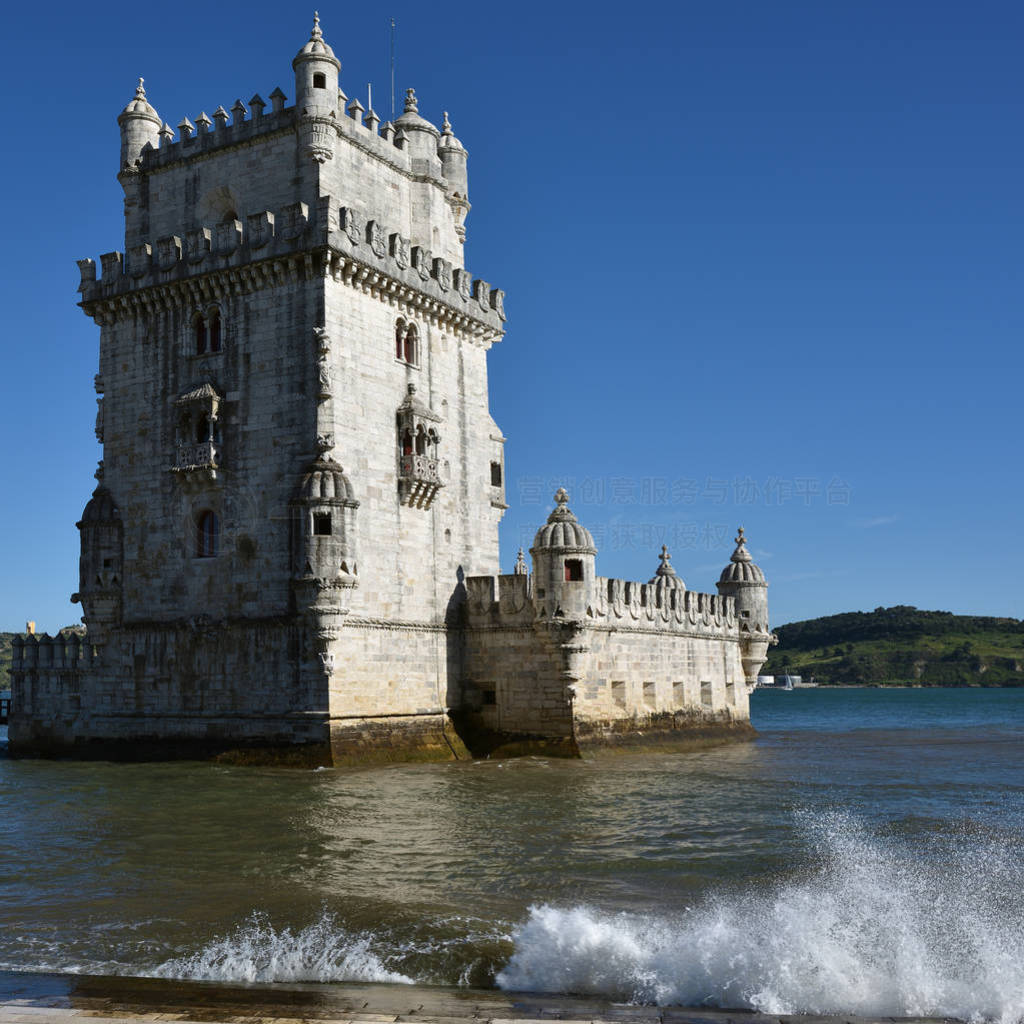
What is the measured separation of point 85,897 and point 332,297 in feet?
60.2

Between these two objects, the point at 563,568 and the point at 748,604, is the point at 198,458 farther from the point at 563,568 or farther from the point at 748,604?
the point at 748,604

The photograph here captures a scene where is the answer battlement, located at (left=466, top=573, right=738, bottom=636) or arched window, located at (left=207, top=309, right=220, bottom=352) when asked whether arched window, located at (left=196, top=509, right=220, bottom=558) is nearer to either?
arched window, located at (left=207, top=309, right=220, bottom=352)

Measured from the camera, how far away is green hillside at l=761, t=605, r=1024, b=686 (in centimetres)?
15125

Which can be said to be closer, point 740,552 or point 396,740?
point 396,740

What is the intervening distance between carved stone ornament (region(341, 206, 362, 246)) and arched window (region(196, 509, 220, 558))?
818 cm

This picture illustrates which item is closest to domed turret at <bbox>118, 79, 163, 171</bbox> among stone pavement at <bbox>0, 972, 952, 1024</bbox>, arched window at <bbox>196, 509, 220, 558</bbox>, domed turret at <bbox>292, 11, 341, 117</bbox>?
domed turret at <bbox>292, 11, 341, 117</bbox>

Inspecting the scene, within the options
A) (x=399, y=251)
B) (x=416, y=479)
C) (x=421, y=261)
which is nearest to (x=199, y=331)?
(x=399, y=251)

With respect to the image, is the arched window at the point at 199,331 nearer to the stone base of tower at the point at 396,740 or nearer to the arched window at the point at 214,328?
the arched window at the point at 214,328

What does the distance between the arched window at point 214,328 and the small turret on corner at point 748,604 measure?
74.3ft

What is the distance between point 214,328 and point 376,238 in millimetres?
5100

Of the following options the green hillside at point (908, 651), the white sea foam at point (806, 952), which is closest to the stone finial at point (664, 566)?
the white sea foam at point (806, 952)

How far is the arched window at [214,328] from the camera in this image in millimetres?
31922

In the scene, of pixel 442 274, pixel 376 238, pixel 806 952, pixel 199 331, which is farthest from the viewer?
pixel 442 274

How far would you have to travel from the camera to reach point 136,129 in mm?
34781
